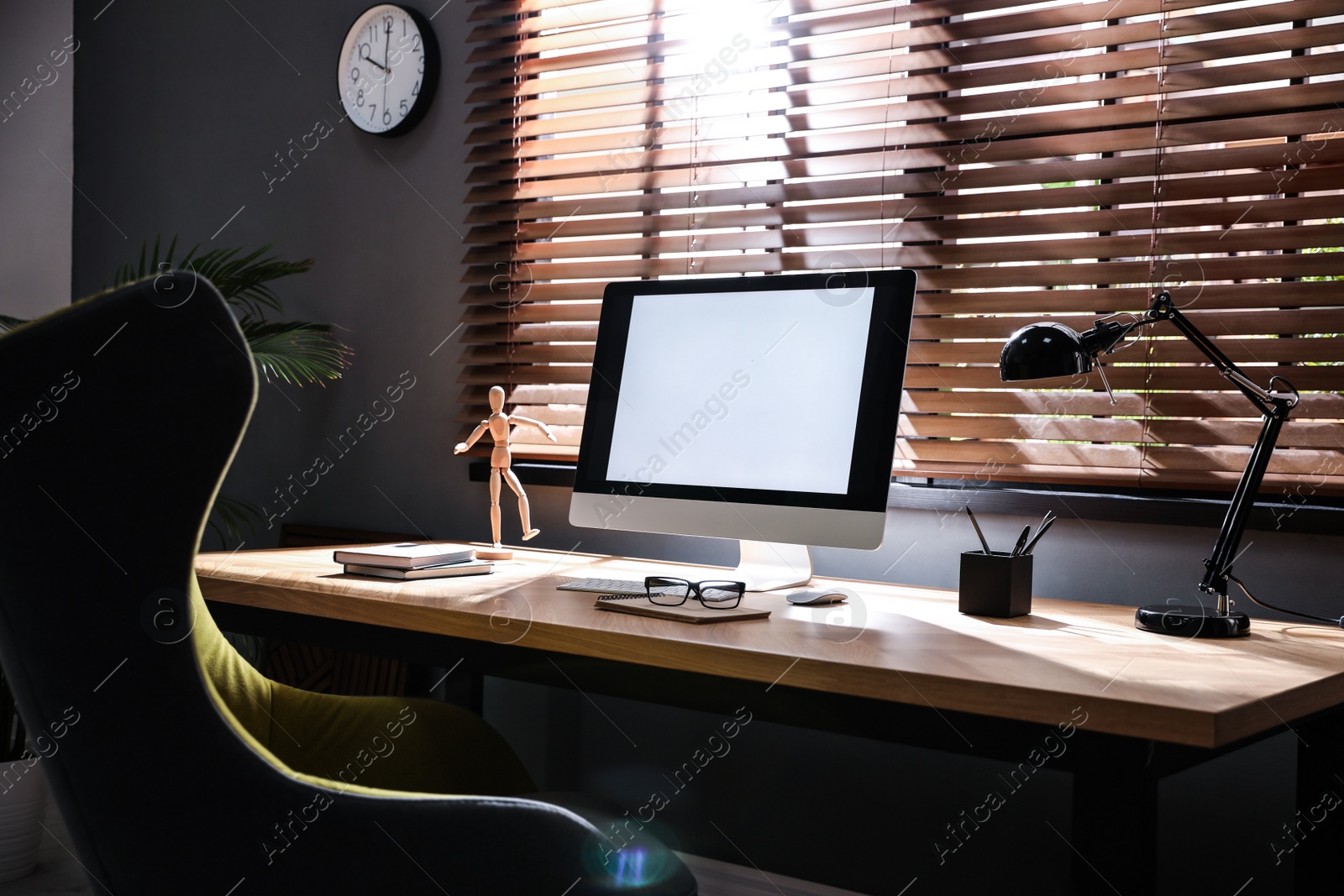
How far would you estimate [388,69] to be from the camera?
8.86 feet

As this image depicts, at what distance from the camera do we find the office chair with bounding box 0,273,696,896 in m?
0.74

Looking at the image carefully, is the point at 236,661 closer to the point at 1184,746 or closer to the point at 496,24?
the point at 1184,746

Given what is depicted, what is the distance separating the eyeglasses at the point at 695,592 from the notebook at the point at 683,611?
0.01 m

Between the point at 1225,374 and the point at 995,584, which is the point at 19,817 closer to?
the point at 995,584

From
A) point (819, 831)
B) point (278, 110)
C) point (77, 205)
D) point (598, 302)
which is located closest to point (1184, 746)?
point (819, 831)

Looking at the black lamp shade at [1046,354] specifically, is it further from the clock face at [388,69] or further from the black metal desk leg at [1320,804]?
the clock face at [388,69]

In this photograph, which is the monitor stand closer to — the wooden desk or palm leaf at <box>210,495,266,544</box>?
the wooden desk

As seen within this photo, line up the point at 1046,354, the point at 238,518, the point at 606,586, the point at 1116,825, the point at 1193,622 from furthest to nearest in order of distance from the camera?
the point at 238,518, the point at 606,586, the point at 1046,354, the point at 1193,622, the point at 1116,825

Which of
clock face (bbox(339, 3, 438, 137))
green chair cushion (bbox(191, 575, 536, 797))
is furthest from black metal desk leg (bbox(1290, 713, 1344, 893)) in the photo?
clock face (bbox(339, 3, 438, 137))

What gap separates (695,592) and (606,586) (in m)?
0.18

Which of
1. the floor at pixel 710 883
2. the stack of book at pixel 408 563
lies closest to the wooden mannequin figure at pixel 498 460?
the stack of book at pixel 408 563

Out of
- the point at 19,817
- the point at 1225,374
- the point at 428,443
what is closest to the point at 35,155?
the point at 428,443

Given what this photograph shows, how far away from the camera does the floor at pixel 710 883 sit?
2.09 meters

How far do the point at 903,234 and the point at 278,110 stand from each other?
75.9 inches
